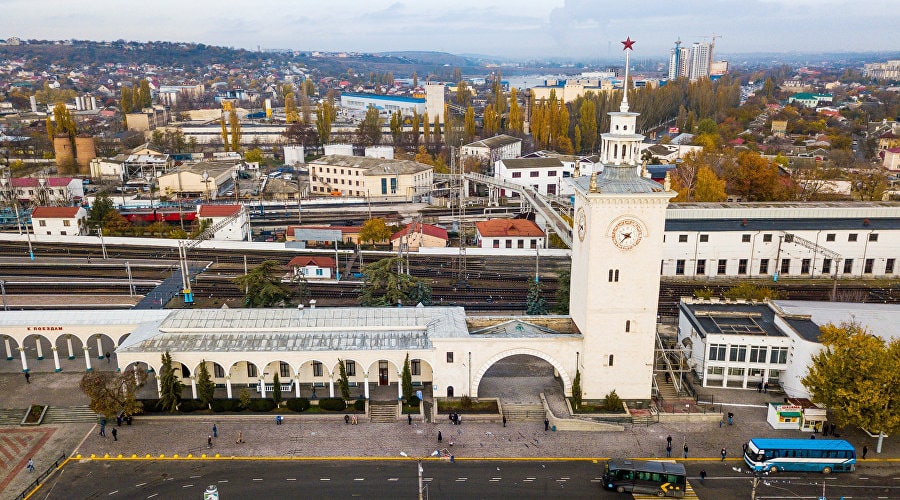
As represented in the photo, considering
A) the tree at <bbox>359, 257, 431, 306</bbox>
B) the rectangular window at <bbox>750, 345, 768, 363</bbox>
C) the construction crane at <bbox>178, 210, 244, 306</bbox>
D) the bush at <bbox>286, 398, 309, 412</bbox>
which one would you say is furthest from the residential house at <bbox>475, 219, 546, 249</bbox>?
the bush at <bbox>286, 398, 309, 412</bbox>

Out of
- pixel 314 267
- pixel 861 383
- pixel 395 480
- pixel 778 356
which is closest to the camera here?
pixel 395 480

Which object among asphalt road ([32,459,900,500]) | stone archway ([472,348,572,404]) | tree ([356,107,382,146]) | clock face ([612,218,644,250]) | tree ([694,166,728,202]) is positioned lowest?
asphalt road ([32,459,900,500])

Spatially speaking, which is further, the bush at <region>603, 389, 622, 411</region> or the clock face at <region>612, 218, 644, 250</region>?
the bush at <region>603, 389, 622, 411</region>

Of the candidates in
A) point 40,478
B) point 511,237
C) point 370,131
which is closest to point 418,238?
point 511,237

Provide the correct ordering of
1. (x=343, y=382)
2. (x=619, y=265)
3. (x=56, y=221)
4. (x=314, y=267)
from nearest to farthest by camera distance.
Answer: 1. (x=619, y=265)
2. (x=343, y=382)
3. (x=314, y=267)
4. (x=56, y=221)

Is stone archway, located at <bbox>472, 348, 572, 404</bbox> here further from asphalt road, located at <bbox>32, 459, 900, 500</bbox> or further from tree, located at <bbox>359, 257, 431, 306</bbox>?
tree, located at <bbox>359, 257, 431, 306</bbox>

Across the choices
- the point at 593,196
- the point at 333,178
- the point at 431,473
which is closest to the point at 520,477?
the point at 431,473

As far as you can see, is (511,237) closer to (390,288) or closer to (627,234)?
(390,288)

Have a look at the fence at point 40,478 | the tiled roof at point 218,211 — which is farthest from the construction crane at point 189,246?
the fence at point 40,478
